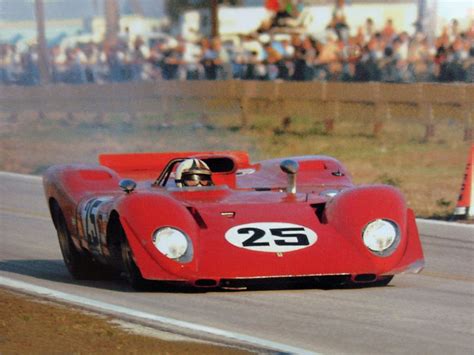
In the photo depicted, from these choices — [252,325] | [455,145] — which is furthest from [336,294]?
[455,145]

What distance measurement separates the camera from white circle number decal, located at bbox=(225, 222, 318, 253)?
849cm

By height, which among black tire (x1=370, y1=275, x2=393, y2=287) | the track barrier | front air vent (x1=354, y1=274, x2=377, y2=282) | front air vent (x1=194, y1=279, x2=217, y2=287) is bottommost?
the track barrier

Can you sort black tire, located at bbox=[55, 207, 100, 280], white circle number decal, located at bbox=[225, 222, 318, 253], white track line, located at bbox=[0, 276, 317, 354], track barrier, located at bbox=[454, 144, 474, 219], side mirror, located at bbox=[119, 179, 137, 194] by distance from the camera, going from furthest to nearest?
1. track barrier, located at bbox=[454, 144, 474, 219]
2. black tire, located at bbox=[55, 207, 100, 280]
3. side mirror, located at bbox=[119, 179, 137, 194]
4. white circle number decal, located at bbox=[225, 222, 318, 253]
5. white track line, located at bbox=[0, 276, 317, 354]

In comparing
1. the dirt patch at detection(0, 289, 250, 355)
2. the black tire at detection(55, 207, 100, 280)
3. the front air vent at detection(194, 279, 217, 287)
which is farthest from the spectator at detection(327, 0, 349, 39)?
the dirt patch at detection(0, 289, 250, 355)

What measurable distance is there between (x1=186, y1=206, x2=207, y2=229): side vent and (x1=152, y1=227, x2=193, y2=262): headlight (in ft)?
0.78

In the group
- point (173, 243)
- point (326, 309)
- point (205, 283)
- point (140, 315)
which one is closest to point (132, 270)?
point (173, 243)

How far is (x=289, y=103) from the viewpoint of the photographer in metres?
25.2

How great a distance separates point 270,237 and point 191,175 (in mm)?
1237

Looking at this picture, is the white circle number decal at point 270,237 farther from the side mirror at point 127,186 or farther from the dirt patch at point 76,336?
the dirt patch at point 76,336

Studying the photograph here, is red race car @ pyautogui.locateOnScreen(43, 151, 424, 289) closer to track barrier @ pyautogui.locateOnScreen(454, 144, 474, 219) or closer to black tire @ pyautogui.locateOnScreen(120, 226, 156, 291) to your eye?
black tire @ pyautogui.locateOnScreen(120, 226, 156, 291)

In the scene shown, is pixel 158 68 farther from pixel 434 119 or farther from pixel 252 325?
pixel 252 325

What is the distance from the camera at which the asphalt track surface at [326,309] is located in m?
7.14

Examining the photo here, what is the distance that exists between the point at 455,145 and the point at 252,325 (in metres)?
14.6

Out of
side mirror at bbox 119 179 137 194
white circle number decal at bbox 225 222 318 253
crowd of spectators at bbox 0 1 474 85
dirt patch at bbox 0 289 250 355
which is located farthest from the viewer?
crowd of spectators at bbox 0 1 474 85
